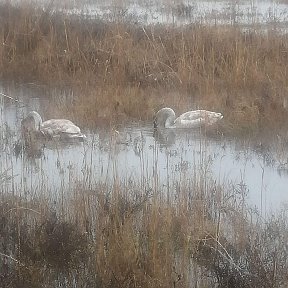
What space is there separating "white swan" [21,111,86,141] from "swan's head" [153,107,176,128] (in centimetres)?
85

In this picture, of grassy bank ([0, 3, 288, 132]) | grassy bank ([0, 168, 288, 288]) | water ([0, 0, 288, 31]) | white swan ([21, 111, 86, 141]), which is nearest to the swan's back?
white swan ([21, 111, 86, 141])

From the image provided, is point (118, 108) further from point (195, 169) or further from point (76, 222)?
point (76, 222)

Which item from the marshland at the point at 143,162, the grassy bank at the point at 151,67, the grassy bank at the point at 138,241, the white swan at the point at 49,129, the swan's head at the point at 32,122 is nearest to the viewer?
the grassy bank at the point at 138,241

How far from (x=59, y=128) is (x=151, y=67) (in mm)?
2693

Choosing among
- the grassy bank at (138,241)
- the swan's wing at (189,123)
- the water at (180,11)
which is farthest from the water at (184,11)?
the grassy bank at (138,241)

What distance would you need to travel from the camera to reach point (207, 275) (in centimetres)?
360

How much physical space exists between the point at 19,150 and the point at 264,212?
2.24 meters

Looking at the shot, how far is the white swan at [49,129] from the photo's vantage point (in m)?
5.91

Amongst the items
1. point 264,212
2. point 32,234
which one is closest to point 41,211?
point 32,234

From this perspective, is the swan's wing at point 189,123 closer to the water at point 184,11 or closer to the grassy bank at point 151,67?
the grassy bank at point 151,67

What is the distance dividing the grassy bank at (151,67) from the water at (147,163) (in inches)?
25.0

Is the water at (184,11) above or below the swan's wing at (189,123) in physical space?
above

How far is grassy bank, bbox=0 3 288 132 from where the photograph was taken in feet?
23.2

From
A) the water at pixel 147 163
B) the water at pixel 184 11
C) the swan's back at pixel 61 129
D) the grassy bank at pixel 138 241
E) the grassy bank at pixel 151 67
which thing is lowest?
the grassy bank at pixel 138 241
